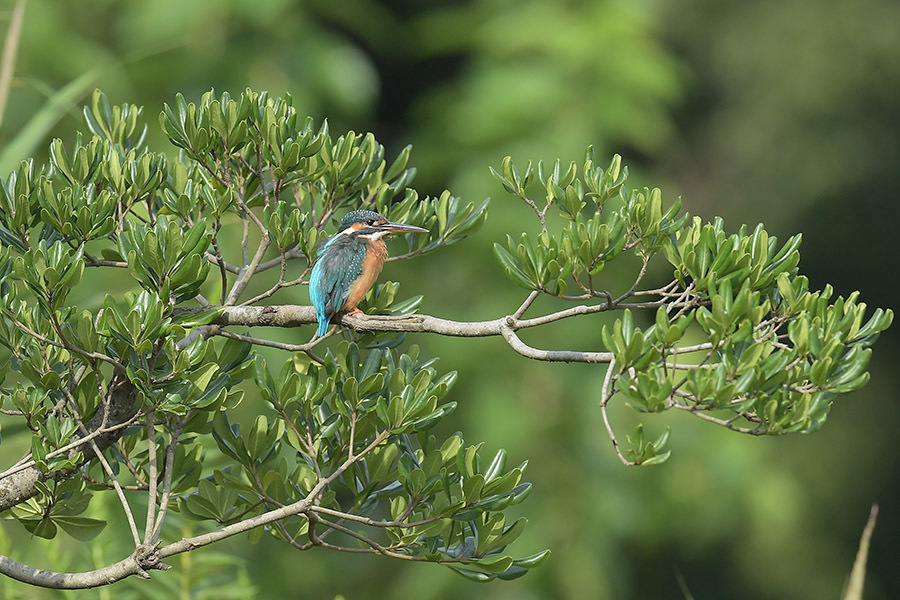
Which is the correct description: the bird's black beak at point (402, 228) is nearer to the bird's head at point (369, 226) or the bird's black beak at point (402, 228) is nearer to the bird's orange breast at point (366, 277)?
the bird's head at point (369, 226)

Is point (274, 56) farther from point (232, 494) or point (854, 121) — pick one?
point (232, 494)

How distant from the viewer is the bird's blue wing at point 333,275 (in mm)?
2139

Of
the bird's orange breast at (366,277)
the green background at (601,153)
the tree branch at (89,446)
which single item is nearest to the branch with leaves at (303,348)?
the tree branch at (89,446)

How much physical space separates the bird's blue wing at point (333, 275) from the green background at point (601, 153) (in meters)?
3.28

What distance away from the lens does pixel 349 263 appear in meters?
2.40

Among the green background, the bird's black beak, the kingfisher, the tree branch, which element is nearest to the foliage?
the bird's black beak

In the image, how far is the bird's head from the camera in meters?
2.21

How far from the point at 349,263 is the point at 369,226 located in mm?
90

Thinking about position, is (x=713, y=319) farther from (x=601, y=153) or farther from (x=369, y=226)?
(x=601, y=153)

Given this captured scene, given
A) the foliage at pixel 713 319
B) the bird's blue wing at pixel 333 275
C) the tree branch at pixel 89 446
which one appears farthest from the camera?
the bird's blue wing at pixel 333 275

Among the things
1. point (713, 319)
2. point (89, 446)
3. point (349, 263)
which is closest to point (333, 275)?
point (349, 263)

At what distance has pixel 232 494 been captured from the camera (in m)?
1.97

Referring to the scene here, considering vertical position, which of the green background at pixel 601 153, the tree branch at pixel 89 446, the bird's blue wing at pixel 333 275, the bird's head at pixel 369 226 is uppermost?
the bird's head at pixel 369 226

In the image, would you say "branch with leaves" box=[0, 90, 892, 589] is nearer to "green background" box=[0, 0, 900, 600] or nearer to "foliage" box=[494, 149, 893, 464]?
"foliage" box=[494, 149, 893, 464]
